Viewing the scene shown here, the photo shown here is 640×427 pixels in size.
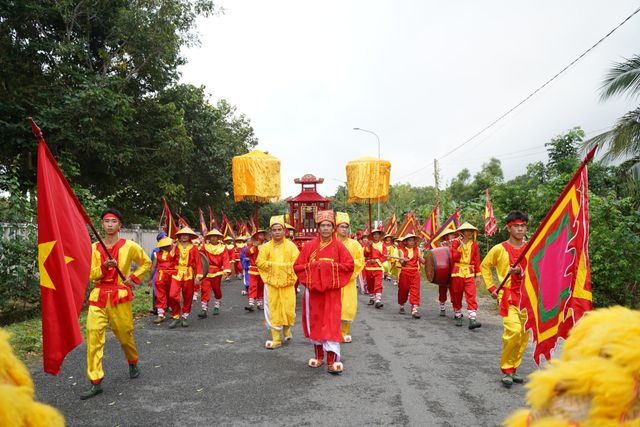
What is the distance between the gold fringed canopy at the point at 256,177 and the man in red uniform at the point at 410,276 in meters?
3.38

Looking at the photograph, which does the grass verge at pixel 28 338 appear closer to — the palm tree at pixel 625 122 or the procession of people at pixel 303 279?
the procession of people at pixel 303 279

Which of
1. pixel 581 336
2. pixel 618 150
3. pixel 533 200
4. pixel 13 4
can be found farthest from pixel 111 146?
pixel 581 336

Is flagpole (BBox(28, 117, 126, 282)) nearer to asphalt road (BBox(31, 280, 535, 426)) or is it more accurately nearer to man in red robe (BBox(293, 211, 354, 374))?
Result: asphalt road (BBox(31, 280, 535, 426))

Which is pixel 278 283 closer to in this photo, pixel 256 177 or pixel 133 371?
pixel 133 371

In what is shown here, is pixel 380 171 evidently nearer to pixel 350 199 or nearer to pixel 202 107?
pixel 350 199

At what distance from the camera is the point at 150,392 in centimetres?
461

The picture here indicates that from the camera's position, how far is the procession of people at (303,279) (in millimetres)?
4738

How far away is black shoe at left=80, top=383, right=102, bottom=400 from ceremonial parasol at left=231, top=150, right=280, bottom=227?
20.3 feet

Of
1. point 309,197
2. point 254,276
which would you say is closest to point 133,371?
point 254,276

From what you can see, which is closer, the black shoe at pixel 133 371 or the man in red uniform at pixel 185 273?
the black shoe at pixel 133 371

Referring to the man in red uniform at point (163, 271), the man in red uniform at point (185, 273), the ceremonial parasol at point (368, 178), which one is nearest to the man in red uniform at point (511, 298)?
Result: the man in red uniform at point (185, 273)

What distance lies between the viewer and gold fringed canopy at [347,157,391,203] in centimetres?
1124

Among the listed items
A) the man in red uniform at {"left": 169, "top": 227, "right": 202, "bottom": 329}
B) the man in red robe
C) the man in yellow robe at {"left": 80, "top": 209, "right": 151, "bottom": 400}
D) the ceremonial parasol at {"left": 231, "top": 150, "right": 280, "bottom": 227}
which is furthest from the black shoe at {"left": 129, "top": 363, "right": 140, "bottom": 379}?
the ceremonial parasol at {"left": 231, "top": 150, "right": 280, "bottom": 227}

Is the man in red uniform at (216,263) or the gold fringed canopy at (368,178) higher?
the gold fringed canopy at (368,178)
